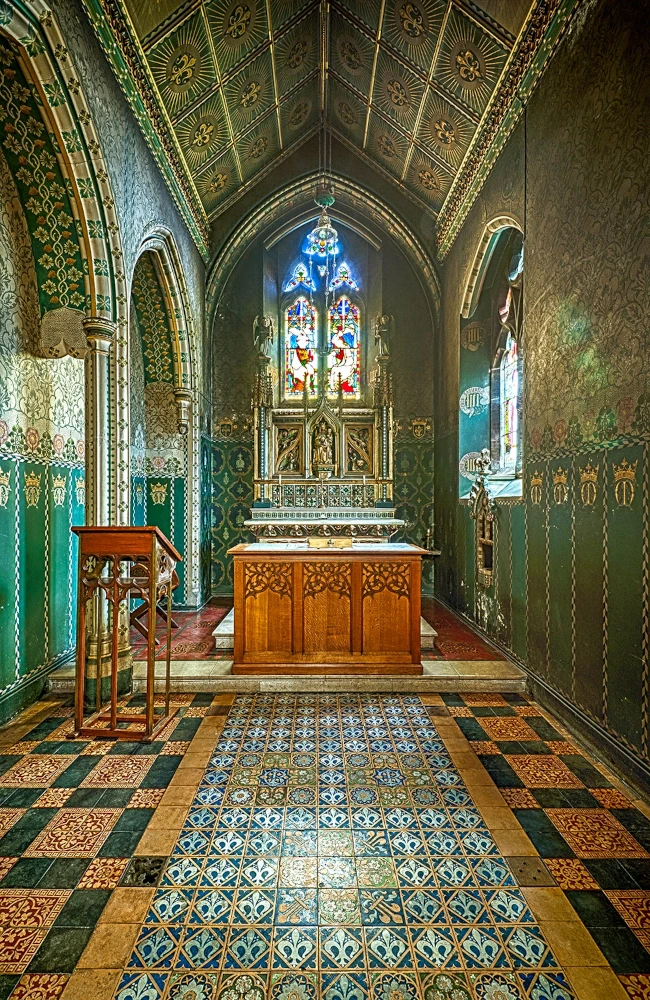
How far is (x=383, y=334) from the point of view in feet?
29.2

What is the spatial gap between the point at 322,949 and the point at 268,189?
10129 millimetres

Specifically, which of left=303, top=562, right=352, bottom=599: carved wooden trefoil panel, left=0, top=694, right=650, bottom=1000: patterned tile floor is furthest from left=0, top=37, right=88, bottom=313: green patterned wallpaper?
left=0, top=694, right=650, bottom=1000: patterned tile floor

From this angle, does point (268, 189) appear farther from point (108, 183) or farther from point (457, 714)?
point (457, 714)

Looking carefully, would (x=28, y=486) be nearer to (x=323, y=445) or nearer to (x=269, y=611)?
(x=269, y=611)

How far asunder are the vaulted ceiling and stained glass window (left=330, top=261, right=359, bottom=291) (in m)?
1.72

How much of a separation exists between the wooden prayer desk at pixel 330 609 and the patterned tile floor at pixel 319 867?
0.93 m

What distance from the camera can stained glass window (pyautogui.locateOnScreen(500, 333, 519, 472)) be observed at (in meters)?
6.38

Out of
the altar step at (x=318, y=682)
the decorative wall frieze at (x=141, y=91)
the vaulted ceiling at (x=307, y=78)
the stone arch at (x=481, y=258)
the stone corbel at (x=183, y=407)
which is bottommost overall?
the altar step at (x=318, y=682)

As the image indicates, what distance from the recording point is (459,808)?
9.24 feet

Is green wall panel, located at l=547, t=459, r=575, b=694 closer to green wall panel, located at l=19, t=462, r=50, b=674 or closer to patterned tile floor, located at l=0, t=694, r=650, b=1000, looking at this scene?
patterned tile floor, located at l=0, t=694, r=650, b=1000

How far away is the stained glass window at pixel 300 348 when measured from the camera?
9.38 m

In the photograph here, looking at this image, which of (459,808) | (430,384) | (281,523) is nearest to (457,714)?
(459,808)

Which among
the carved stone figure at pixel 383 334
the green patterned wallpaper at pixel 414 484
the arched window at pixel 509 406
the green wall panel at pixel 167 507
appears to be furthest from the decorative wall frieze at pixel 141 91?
the green patterned wallpaper at pixel 414 484

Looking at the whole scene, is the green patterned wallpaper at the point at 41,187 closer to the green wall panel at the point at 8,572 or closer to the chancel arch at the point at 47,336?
the chancel arch at the point at 47,336
